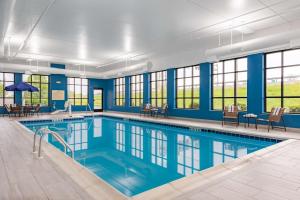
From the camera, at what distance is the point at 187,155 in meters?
4.73

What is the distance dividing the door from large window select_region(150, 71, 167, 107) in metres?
5.81

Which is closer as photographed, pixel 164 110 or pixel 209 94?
pixel 209 94

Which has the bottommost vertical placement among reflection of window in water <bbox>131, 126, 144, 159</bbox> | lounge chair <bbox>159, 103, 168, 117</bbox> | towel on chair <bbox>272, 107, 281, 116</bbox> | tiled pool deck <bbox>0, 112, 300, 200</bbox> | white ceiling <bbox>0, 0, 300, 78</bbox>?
reflection of window in water <bbox>131, 126, 144, 159</bbox>

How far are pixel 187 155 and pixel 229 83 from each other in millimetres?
5129

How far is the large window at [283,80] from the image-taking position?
6852 millimetres

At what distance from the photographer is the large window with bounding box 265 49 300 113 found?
6.85 meters

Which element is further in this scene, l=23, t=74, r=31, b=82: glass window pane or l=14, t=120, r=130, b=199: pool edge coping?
l=23, t=74, r=31, b=82: glass window pane

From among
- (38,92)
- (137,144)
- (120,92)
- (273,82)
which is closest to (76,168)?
(137,144)

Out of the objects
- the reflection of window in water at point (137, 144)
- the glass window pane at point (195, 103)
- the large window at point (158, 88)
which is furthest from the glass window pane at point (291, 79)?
the large window at point (158, 88)

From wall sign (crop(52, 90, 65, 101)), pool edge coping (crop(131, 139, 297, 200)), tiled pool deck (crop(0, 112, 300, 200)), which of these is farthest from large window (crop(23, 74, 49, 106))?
pool edge coping (crop(131, 139, 297, 200))

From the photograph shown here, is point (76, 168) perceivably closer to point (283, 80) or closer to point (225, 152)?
point (225, 152)

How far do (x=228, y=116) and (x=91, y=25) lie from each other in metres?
5.82

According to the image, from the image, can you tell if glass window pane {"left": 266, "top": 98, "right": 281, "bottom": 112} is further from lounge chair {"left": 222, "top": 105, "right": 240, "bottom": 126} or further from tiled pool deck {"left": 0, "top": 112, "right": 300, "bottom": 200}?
tiled pool deck {"left": 0, "top": 112, "right": 300, "bottom": 200}

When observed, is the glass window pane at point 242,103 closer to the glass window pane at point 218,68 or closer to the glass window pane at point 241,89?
the glass window pane at point 241,89
